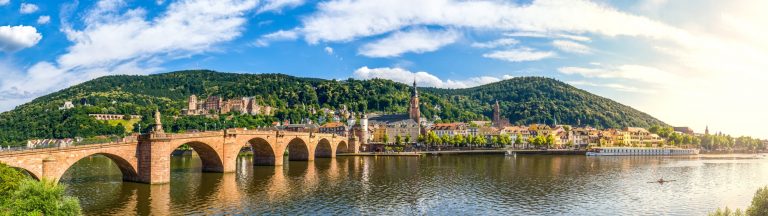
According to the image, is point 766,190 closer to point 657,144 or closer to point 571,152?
point 571,152

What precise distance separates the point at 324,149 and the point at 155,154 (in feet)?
181

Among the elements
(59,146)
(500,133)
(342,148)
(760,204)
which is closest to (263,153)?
(59,146)

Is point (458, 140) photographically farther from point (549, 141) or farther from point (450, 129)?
point (450, 129)

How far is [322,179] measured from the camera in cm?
5888

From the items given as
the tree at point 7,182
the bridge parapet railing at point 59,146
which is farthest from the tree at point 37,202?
the bridge parapet railing at point 59,146

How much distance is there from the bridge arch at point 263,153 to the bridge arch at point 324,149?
22667 mm

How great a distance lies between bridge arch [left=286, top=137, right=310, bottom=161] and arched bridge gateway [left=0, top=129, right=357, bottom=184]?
719 cm

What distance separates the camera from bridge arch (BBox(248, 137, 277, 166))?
74.9 m

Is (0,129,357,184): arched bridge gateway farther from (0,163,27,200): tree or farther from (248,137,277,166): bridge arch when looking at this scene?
(0,163,27,200): tree

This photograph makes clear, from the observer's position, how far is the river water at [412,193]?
38.6m

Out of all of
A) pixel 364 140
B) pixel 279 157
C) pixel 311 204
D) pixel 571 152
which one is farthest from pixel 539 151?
pixel 311 204

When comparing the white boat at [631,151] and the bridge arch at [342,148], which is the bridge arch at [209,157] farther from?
the white boat at [631,151]

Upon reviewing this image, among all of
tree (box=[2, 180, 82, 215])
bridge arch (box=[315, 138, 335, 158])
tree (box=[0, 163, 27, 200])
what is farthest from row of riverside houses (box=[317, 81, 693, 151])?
tree (box=[2, 180, 82, 215])

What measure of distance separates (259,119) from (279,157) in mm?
112410
